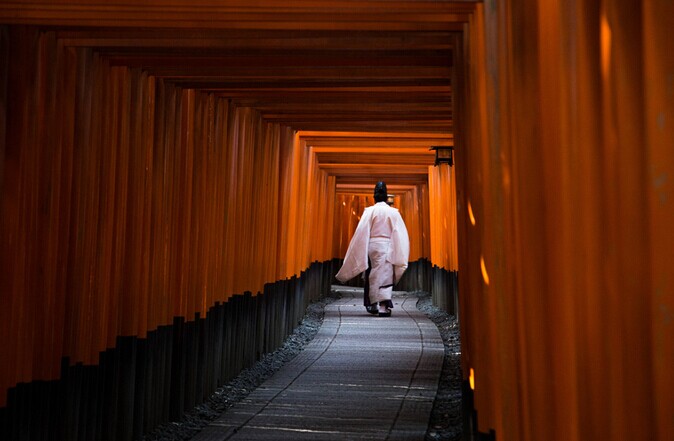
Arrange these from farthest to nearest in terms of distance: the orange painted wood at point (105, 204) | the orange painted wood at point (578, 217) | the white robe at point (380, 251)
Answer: the white robe at point (380, 251) < the orange painted wood at point (105, 204) < the orange painted wood at point (578, 217)

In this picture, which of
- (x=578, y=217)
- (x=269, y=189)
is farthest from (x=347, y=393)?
(x=578, y=217)

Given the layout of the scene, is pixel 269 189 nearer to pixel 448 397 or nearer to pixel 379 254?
pixel 448 397

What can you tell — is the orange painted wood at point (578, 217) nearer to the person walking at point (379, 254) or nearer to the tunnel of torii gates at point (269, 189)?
the tunnel of torii gates at point (269, 189)

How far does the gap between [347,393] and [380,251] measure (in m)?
6.66

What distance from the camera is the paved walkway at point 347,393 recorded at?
5.86 m

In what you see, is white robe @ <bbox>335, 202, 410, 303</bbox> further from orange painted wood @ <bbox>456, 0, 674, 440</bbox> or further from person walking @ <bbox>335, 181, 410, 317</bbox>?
orange painted wood @ <bbox>456, 0, 674, 440</bbox>

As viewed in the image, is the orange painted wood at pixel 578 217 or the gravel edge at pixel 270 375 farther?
the gravel edge at pixel 270 375

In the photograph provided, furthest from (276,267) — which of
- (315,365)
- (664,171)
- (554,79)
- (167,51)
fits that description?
(664,171)

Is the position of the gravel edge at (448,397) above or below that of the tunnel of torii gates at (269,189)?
below

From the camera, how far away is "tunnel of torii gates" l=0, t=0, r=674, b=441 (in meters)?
2.11

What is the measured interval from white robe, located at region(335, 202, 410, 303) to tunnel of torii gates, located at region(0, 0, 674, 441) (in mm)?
4619

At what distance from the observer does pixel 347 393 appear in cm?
721

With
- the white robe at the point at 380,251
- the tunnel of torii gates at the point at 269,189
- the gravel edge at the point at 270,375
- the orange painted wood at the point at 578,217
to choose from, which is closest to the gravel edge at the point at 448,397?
Answer: the gravel edge at the point at 270,375

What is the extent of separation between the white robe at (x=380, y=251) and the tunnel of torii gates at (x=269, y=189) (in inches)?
182
